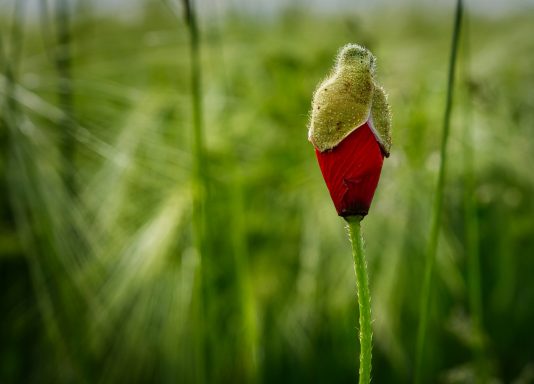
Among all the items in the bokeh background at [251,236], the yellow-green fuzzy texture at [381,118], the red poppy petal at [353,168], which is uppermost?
the yellow-green fuzzy texture at [381,118]

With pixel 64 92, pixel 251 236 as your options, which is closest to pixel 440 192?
pixel 64 92

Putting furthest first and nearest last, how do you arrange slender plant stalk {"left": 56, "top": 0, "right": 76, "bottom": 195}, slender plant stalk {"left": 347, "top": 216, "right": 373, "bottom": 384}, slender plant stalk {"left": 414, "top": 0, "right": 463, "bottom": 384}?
1. slender plant stalk {"left": 56, "top": 0, "right": 76, "bottom": 195}
2. slender plant stalk {"left": 414, "top": 0, "right": 463, "bottom": 384}
3. slender plant stalk {"left": 347, "top": 216, "right": 373, "bottom": 384}

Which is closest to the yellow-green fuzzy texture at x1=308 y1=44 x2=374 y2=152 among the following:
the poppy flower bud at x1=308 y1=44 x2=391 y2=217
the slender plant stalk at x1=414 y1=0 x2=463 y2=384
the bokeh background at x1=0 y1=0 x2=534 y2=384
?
the poppy flower bud at x1=308 y1=44 x2=391 y2=217

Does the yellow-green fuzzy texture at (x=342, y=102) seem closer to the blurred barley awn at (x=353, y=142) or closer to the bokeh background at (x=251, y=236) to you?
the blurred barley awn at (x=353, y=142)

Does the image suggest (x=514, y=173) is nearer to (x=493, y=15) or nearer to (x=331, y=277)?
(x=331, y=277)

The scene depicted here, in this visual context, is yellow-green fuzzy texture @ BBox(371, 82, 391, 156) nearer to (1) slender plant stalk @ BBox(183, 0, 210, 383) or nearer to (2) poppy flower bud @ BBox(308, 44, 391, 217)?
(2) poppy flower bud @ BBox(308, 44, 391, 217)

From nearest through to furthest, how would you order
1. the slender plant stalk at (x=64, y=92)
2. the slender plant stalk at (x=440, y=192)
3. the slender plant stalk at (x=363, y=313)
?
the slender plant stalk at (x=363, y=313) → the slender plant stalk at (x=440, y=192) → the slender plant stalk at (x=64, y=92)

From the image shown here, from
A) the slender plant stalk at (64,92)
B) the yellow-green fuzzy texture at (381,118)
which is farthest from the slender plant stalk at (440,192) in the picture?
the slender plant stalk at (64,92)

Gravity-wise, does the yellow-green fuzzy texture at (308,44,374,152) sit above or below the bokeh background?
above

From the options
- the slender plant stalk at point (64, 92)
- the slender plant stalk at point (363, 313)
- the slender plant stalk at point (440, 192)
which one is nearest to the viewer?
the slender plant stalk at point (363, 313)
